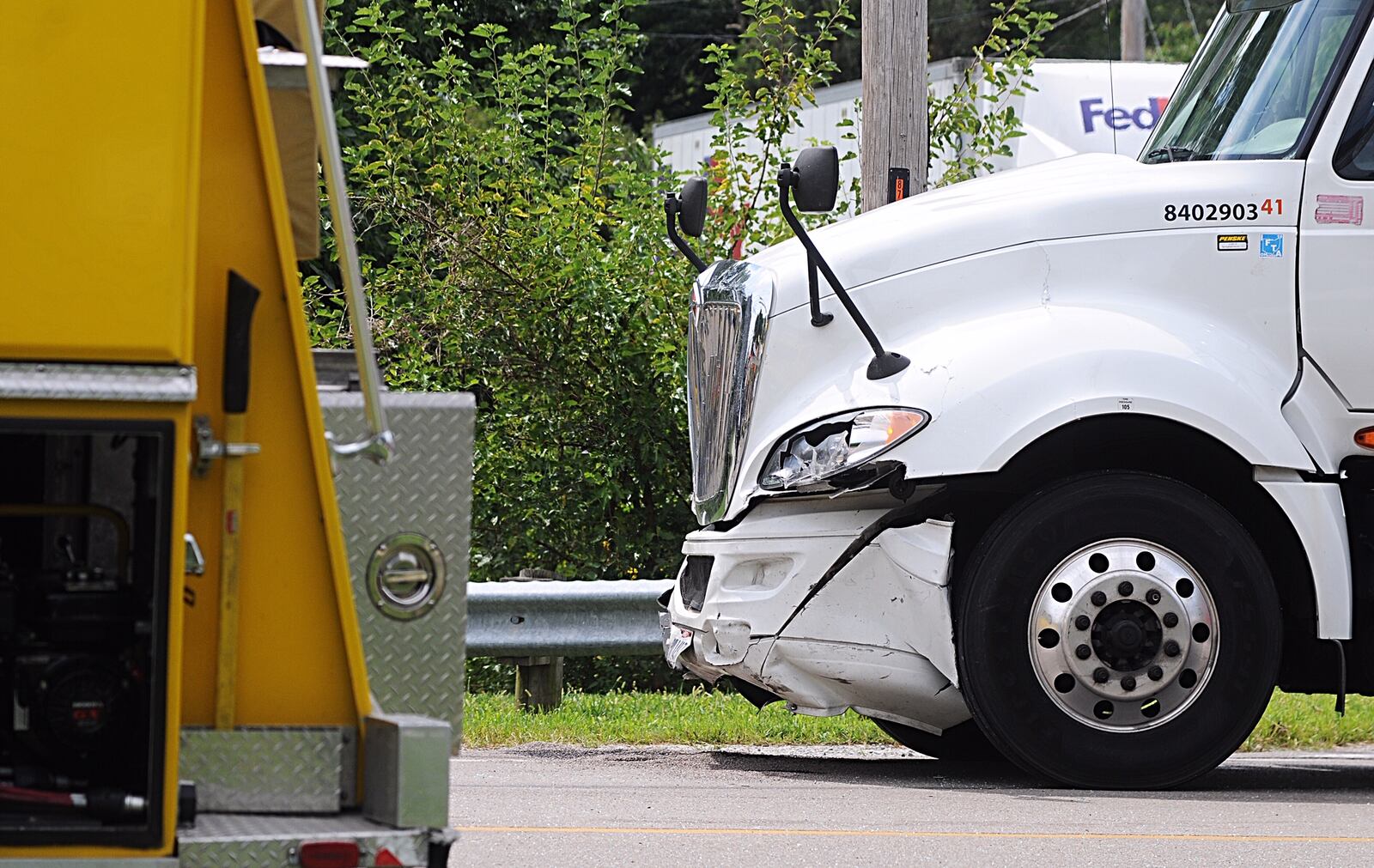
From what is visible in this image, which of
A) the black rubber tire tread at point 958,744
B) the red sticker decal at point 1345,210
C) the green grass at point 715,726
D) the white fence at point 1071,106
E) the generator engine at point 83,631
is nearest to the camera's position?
the generator engine at point 83,631

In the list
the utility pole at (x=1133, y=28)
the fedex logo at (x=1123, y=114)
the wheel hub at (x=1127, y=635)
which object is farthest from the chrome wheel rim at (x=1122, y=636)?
the utility pole at (x=1133, y=28)

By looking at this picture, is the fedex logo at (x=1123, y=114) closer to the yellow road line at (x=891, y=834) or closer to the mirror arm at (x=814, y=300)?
the mirror arm at (x=814, y=300)

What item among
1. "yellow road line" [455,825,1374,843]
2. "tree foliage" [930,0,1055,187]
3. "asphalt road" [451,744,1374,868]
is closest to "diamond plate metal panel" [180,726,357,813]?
"asphalt road" [451,744,1374,868]

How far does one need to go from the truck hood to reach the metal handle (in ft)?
12.5

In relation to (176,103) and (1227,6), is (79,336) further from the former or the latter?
(1227,6)

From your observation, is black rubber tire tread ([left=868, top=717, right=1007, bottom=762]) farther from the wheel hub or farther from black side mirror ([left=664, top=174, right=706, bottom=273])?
black side mirror ([left=664, top=174, right=706, bottom=273])

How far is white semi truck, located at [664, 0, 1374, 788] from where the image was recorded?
21.6ft

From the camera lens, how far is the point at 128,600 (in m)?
3.36

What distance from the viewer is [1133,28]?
86.5 feet

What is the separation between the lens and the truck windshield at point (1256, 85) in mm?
6988

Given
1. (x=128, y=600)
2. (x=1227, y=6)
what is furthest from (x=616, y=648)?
(x=128, y=600)

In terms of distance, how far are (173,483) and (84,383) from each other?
0.69 ft

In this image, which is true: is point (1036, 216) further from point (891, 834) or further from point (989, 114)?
point (989, 114)

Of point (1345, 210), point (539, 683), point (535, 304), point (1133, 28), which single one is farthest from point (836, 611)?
point (1133, 28)
